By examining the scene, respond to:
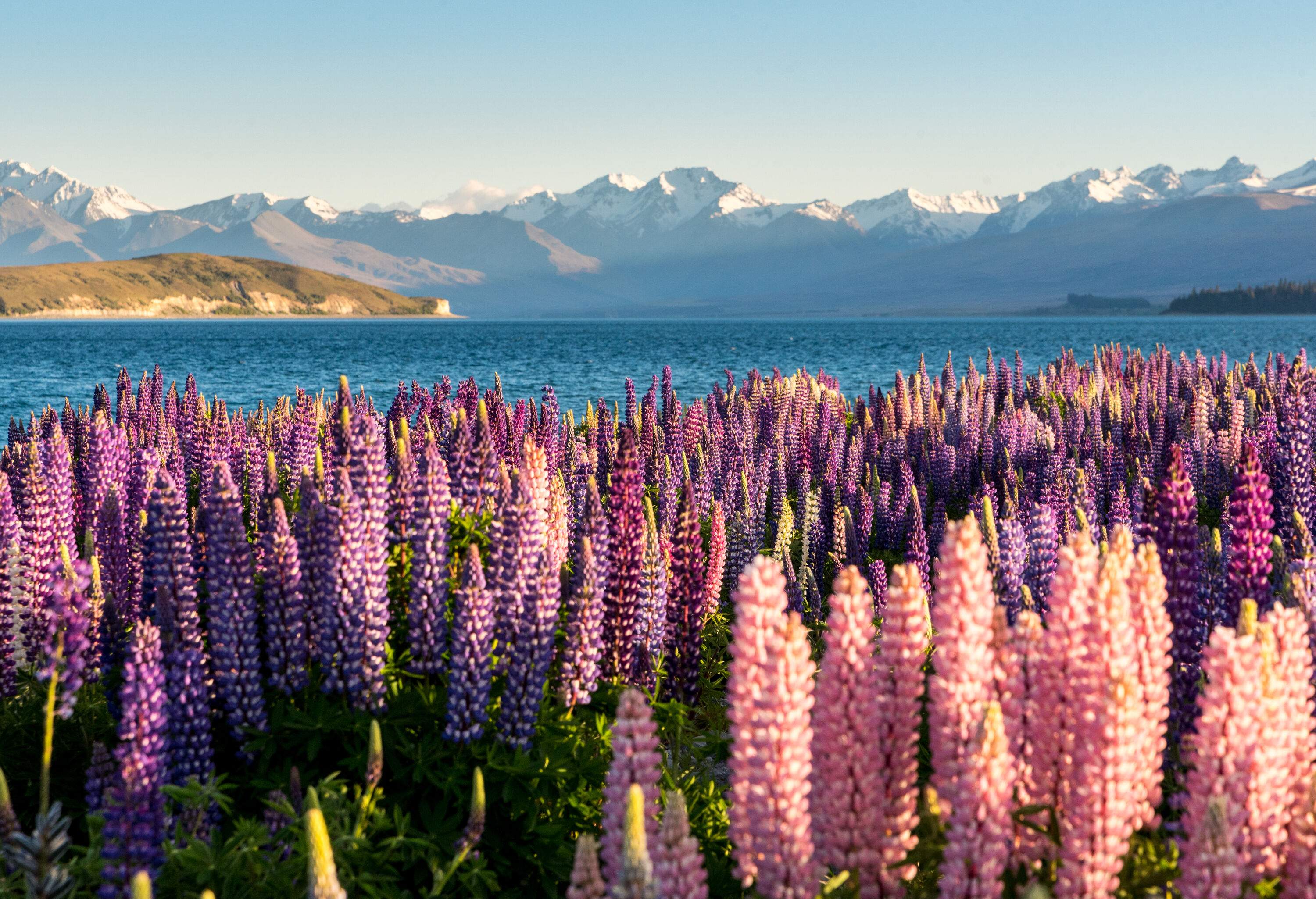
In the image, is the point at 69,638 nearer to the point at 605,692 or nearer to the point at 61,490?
the point at 605,692

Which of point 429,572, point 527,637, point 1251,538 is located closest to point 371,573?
point 429,572

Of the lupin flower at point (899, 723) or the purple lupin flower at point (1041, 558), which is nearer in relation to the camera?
the lupin flower at point (899, 723)

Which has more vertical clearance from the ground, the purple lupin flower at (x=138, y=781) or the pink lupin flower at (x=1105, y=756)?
the pink lupin flower at (x=1105, y=756)

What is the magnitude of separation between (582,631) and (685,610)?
1971mm

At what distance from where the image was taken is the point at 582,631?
20.2 feet

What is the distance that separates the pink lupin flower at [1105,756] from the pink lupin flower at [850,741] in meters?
0.63

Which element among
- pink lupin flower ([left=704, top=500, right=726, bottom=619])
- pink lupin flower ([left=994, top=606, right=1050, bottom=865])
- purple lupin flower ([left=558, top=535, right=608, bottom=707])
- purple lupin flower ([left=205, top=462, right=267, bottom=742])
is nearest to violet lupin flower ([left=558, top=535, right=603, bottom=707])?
purple lupin flower ([left=558, top=535, right=608, bottom=707])

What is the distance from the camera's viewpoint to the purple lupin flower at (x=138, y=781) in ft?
15.5

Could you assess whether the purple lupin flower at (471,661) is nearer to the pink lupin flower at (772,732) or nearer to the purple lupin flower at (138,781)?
the purple lupin flower at (138,781)

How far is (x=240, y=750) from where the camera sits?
586 centimetres

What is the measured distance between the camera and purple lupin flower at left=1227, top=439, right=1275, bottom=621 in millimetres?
6145

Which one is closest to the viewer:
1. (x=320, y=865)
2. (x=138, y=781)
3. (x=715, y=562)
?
(x=320, y=865)

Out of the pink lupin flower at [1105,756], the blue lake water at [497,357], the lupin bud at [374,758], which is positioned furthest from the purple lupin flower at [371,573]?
the blue lake water at [497,357]

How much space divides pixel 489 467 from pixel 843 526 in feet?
21.4
